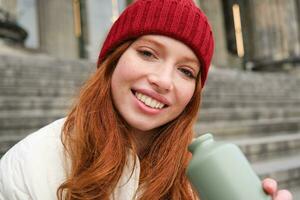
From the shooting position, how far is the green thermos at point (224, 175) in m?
0.66

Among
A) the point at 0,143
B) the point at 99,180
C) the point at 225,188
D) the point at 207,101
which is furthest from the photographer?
the point at 207,101

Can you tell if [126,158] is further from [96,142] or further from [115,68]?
[115,68]

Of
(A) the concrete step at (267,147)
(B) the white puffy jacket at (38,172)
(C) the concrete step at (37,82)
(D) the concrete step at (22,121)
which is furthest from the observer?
(C) the concrete step at (37,82)

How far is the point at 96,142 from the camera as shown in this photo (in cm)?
96

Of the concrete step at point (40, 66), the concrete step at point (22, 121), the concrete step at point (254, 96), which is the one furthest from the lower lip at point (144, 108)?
the concrete step at point (254, 96)

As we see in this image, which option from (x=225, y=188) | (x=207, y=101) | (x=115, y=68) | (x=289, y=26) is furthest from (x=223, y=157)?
(x=289, y=26)

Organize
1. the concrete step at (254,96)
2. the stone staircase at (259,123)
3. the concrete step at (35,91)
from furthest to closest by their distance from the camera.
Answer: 1. the concrete step at (254,96)
2. the concrete step at (35,91)
3. the stone staircase at (259,123)

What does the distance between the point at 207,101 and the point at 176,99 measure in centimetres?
435

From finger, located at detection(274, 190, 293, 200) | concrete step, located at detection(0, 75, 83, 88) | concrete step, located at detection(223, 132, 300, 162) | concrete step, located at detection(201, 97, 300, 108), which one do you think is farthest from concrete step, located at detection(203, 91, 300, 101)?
finger, located at detection(274, 190, 293, 200)

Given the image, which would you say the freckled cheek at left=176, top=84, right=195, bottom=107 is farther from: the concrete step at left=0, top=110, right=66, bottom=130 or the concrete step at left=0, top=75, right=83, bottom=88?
the concrete step at left=0, top=75, right=83, bottom=88

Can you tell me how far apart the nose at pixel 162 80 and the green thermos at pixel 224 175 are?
0.30 metres

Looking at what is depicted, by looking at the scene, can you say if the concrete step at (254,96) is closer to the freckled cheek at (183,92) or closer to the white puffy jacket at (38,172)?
the freckled cheek at (183,92)

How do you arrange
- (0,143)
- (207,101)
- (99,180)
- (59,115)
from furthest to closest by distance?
(207,101) < (59,115) < (0,143) < (99,180)

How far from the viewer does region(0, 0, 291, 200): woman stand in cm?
90
